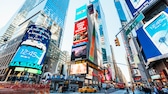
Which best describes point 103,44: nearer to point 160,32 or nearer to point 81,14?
point 81,14

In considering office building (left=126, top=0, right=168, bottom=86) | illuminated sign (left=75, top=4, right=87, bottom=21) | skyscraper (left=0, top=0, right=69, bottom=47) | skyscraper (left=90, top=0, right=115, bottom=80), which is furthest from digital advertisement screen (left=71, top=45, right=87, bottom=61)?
skyscraper (left=90, top=0, right=115, bottom=80)

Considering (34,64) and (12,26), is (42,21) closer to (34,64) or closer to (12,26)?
(34,64)

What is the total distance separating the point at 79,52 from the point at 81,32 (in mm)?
12451

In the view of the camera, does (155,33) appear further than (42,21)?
No

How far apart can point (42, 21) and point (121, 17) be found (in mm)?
80290

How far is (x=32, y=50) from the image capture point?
3988cm

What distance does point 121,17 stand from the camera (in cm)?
10331

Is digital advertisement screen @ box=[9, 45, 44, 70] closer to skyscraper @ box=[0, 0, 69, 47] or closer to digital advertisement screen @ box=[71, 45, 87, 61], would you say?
digital advertisement screen @ box=[71, 45, 87, 61]

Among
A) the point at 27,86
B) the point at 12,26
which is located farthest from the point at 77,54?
the point at 12,26

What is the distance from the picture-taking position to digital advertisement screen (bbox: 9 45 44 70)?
120ft

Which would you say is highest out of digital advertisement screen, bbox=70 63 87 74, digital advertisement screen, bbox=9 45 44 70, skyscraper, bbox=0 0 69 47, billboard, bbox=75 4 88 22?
skyscraper, bbox=0 0 69 47

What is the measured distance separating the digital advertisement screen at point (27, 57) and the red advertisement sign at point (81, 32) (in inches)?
756

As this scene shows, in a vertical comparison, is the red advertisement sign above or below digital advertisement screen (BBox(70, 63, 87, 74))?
above

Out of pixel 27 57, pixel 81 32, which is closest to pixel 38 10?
pixel 81 32
